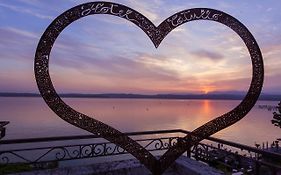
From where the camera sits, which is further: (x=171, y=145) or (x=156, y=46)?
(x=171, y=145)

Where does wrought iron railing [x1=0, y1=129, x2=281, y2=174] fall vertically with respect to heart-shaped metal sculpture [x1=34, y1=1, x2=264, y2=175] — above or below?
below

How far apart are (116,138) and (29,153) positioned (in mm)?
21751

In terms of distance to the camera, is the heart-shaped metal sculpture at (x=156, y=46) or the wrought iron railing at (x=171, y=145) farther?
the wrought iron railing at (x=171, y=145)

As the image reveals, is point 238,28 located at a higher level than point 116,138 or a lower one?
higher

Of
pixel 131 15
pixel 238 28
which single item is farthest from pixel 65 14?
pixel 238 28

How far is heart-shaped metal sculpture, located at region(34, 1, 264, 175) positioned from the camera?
3738 mm

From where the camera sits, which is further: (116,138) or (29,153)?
(29,153)

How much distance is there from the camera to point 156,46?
4195 mm

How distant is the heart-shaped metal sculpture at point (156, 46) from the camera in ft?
12.3

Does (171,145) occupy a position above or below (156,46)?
below

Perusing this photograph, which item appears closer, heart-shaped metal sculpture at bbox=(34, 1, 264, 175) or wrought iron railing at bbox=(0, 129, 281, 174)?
heart-shaped metal sculpture at bbox=(34, 1, 264, 175)

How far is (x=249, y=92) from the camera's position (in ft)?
14.0

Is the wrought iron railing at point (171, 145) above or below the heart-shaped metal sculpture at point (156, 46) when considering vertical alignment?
below

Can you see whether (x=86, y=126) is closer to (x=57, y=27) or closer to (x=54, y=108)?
(x=54, y=108)
